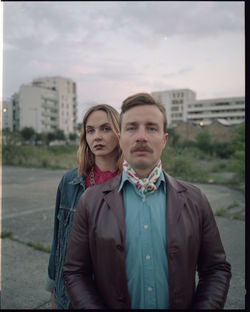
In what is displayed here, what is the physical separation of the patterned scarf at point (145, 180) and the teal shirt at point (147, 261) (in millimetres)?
101

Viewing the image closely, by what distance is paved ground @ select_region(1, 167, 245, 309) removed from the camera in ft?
10.6

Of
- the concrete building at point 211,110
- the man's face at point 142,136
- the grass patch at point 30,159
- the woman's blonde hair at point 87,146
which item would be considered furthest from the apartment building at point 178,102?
the man's face at point 142,136

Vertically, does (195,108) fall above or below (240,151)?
above

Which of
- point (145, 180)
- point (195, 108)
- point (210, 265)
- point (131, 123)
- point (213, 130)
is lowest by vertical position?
point (210, 265)

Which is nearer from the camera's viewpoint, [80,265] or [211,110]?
[80,265]

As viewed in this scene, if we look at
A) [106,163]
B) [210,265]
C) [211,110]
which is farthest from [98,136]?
[211,110]

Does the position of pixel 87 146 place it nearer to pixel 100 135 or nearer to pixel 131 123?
pixel 100 135

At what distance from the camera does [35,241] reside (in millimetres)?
4965

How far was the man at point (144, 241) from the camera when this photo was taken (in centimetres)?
124

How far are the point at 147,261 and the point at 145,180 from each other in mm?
356

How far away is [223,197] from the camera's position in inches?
329

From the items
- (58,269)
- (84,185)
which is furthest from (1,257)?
(84,185)

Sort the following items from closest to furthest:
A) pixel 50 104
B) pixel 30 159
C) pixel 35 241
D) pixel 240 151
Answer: pixel 35 241, pixel 240 151, pixel 30 159, pixel 50 104

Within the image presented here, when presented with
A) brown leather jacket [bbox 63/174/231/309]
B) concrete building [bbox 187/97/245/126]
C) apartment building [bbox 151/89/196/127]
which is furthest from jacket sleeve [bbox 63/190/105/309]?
apartment building [bbox 151/89/196/127]
